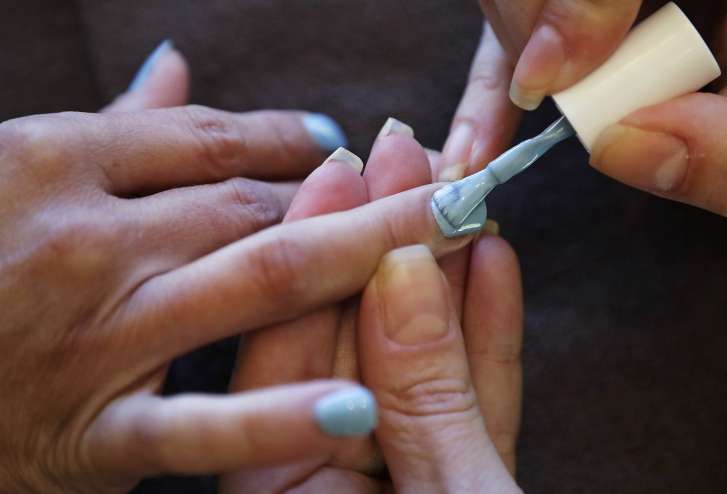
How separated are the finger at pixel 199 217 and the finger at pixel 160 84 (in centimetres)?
22

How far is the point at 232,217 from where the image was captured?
35.4 inches

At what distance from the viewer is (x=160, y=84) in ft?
3.49

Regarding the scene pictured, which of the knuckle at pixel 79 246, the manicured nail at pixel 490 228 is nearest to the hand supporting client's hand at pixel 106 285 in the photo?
the knuckle at pixel 79 246

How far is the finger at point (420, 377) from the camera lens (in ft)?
2.50

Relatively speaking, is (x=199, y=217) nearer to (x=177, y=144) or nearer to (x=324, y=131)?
(x=177, y=144)

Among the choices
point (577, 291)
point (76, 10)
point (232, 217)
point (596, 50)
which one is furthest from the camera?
point (76, 10)

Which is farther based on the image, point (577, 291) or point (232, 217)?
point (577, 291)

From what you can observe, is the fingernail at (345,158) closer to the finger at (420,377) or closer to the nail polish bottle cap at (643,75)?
the finger at (420,377)

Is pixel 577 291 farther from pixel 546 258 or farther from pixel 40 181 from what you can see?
pixel 40 181

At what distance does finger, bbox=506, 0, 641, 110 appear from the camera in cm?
73

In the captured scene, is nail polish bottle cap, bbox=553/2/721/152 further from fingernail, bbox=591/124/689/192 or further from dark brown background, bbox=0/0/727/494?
dark brown background, bbox=0/0/727/494

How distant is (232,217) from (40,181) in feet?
0.74

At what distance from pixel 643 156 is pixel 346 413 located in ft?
1.38

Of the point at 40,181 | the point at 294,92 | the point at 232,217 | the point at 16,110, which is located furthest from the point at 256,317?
the point at 16,110
